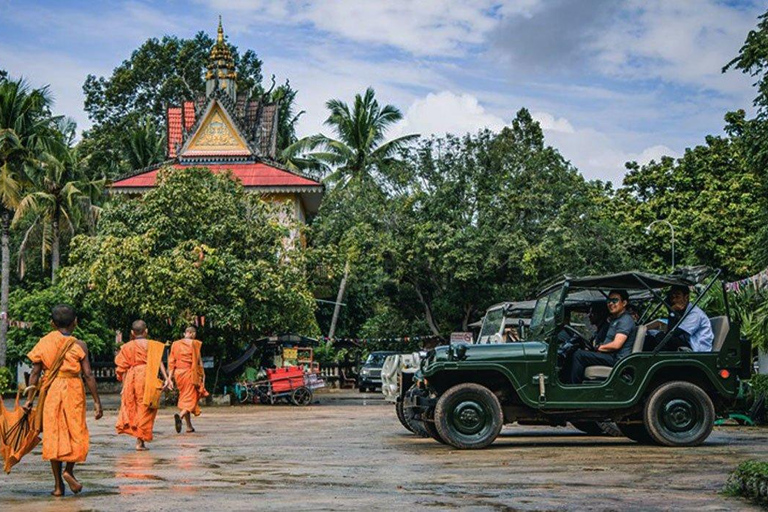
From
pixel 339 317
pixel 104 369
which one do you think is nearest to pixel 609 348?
pixel 104 369

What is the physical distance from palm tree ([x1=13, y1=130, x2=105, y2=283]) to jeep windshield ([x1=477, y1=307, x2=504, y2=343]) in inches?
944

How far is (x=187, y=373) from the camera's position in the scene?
20.6 metres

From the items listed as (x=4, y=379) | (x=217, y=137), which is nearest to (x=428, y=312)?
(x=217, y=137)

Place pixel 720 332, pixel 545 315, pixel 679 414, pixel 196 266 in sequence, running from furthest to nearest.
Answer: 1. pixel 196 266
2. pixel 545 315
3. pixel 720 332
4. pixel 679 414

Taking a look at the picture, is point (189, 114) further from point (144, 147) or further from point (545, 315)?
point (545, 315)

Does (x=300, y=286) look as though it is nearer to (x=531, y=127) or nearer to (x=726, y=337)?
(x=726, y=337)

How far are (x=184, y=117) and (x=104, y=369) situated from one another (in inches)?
470

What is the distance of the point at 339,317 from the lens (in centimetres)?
5822

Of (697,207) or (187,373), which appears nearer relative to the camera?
(187,373)

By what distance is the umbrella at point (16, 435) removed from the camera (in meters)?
10.8

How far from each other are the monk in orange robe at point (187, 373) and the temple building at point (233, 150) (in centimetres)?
2625

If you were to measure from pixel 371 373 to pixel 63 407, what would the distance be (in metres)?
33.7

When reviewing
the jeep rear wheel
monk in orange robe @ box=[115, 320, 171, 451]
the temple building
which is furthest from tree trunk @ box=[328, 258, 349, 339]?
the jeep rear wheel

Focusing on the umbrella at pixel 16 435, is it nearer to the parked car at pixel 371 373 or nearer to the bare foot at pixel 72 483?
the bare foot at pixel 72 483
